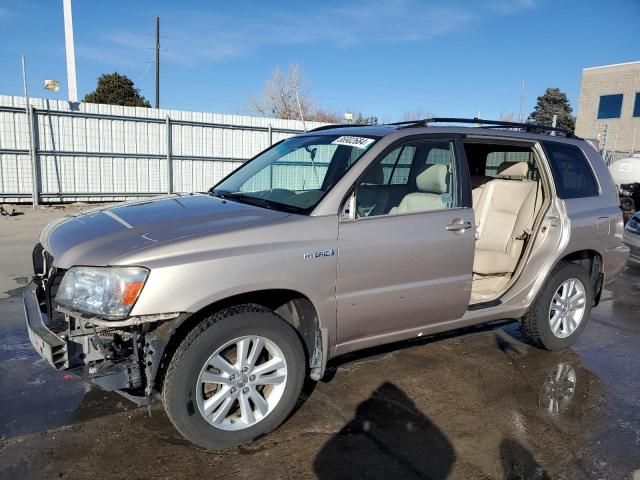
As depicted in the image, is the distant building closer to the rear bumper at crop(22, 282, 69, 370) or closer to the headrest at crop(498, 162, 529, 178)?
the headrest at crop(498, 162, 529, 178)

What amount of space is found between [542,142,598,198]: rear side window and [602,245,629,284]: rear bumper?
60 cm

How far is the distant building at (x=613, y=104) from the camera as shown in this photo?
3494 cm

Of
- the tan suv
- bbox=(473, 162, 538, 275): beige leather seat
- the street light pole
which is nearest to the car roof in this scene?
the tan suv

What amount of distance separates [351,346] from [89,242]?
175cm

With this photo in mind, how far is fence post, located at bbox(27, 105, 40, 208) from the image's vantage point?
1198 cm

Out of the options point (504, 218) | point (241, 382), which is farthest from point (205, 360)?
point (504, 218)

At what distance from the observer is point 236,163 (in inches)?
612

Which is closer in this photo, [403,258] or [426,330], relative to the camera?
[403,258]

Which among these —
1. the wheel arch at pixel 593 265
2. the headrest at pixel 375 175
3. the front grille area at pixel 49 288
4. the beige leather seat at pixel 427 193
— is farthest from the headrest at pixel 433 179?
the front grille area at pixel 49 288

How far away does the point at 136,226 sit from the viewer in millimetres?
3020

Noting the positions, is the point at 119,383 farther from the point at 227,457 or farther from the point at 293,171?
the point at 293,171

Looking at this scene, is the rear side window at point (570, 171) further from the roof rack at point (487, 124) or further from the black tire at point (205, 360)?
the black tire at point (205, 360)

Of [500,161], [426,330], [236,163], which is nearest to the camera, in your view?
[426,330]

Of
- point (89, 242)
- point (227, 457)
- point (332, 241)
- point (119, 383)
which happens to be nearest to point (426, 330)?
point (332, 241)
